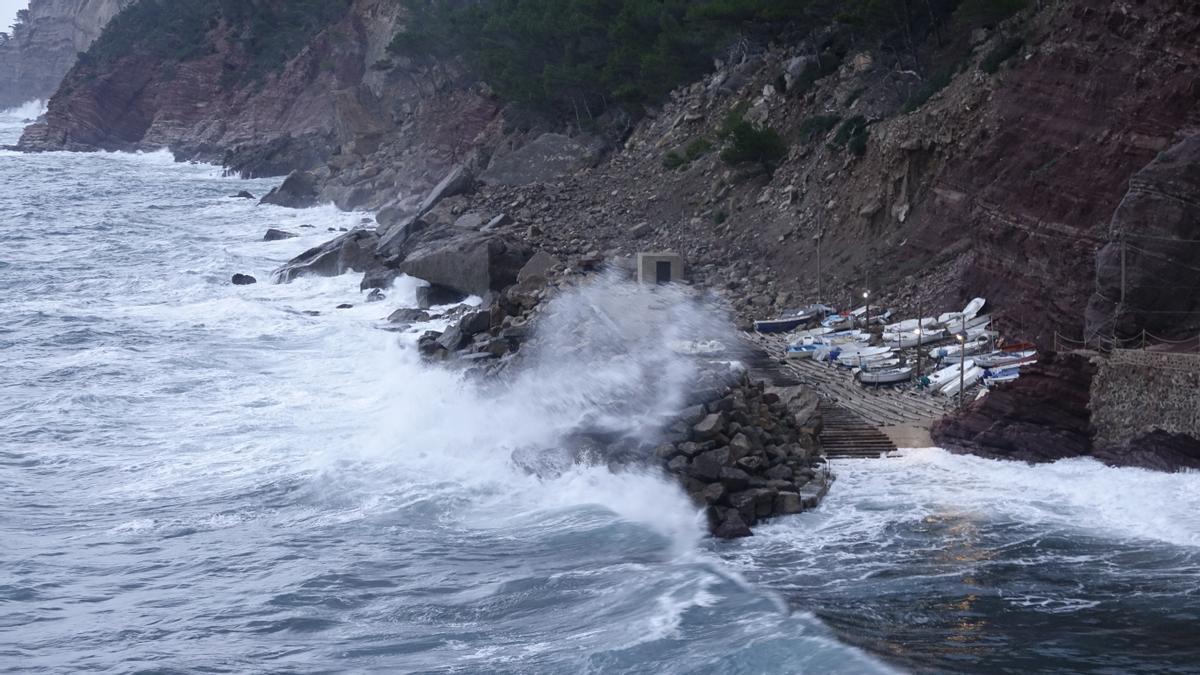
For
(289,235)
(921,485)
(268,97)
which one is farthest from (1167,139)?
(268,97)

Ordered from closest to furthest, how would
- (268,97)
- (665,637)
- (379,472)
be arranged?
(665,637), (379,472), (268,97)

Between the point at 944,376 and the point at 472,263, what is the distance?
15.6m

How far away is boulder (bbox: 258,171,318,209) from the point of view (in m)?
67.7

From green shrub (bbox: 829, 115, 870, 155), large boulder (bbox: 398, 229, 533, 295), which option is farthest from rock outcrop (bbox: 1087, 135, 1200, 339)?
large boulder (bbox: 398, 229, 533, 295)

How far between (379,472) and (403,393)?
15.5ft

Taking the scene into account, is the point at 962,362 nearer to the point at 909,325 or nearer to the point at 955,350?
the point at 955,350

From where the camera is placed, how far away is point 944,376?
85.0ft

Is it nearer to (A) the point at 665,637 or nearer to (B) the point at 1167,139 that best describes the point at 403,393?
(A) the point at 665,637

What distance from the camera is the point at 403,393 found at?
26453mm

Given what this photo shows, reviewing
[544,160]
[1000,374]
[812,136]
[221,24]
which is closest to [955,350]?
[1000,374]

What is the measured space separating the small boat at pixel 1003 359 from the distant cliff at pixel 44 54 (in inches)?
6378

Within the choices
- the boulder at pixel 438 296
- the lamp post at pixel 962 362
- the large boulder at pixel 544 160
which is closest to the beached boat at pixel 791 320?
the lamp post at pixel 962 362

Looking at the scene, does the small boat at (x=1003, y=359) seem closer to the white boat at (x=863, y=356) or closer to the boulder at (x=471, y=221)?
the white boat at (x=863, y=356)

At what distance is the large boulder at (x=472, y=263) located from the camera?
121 feet
